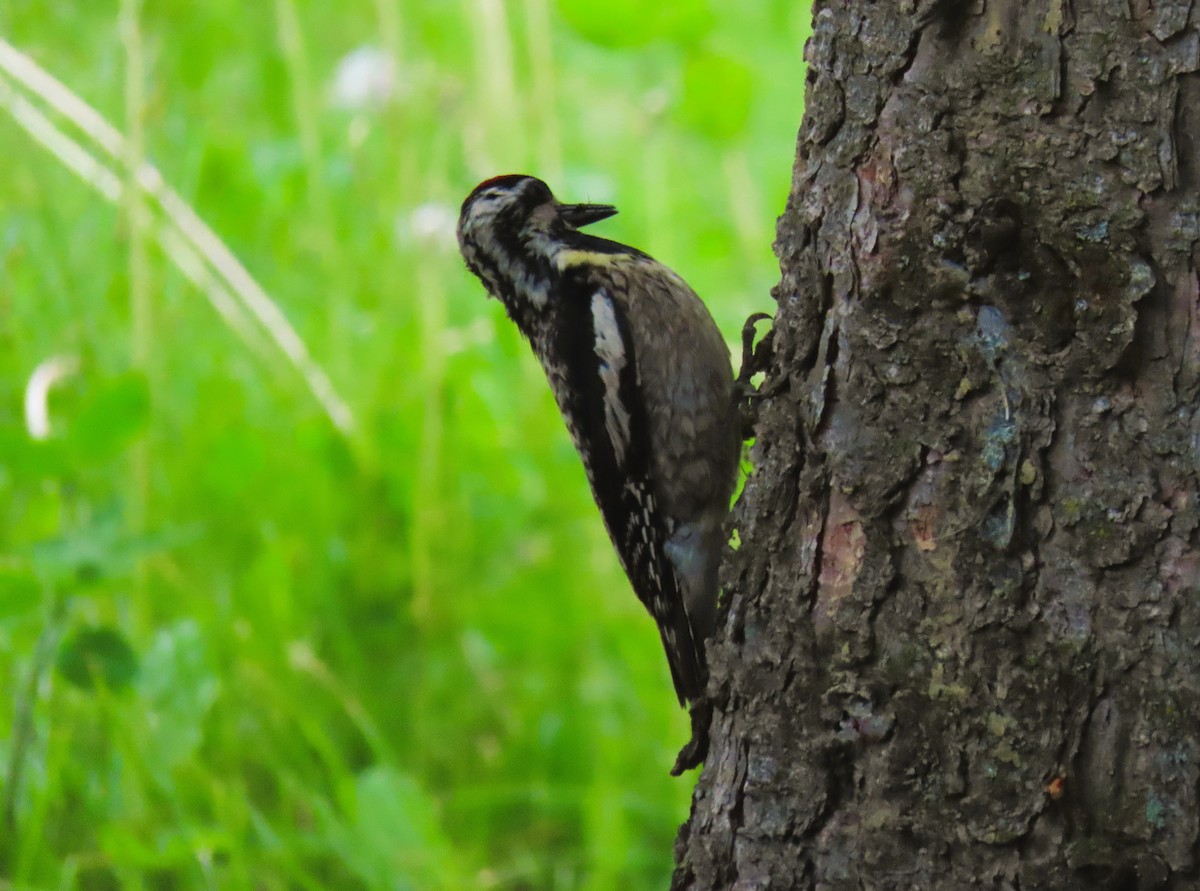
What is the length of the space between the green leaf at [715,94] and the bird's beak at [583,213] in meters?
0.89

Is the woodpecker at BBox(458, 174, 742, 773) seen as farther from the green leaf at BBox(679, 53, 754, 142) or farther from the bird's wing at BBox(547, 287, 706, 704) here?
the green leaf at BBox(679, 53, 754, 142)

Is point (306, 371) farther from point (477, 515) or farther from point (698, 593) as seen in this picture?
point (698, 593)

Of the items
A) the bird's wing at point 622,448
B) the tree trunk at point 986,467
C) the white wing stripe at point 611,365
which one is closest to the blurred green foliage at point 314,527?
the bird's wing at point 622,448

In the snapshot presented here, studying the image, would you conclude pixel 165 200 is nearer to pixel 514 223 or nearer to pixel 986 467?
pixel 514 223

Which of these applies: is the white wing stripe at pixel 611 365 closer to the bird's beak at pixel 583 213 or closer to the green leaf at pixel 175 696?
the bird's beak at pixel 583 213

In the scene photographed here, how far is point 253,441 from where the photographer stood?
3.95 meters

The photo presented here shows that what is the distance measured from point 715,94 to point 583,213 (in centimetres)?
96

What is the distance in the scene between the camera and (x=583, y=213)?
3209 millimetres

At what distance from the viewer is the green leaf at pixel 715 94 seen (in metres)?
3.93

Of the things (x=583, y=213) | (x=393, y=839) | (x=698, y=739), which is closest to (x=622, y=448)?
(x=583, y=213)

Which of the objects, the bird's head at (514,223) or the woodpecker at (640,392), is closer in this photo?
the woodpecker at (640,392)

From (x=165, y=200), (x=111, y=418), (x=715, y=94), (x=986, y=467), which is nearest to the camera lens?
(x=986, y=467)

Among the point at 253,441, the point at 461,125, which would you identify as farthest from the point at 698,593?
the point at 461,125

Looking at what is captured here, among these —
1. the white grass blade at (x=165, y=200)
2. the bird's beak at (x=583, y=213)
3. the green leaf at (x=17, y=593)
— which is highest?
the white grass blade at (x=165, y=200)
